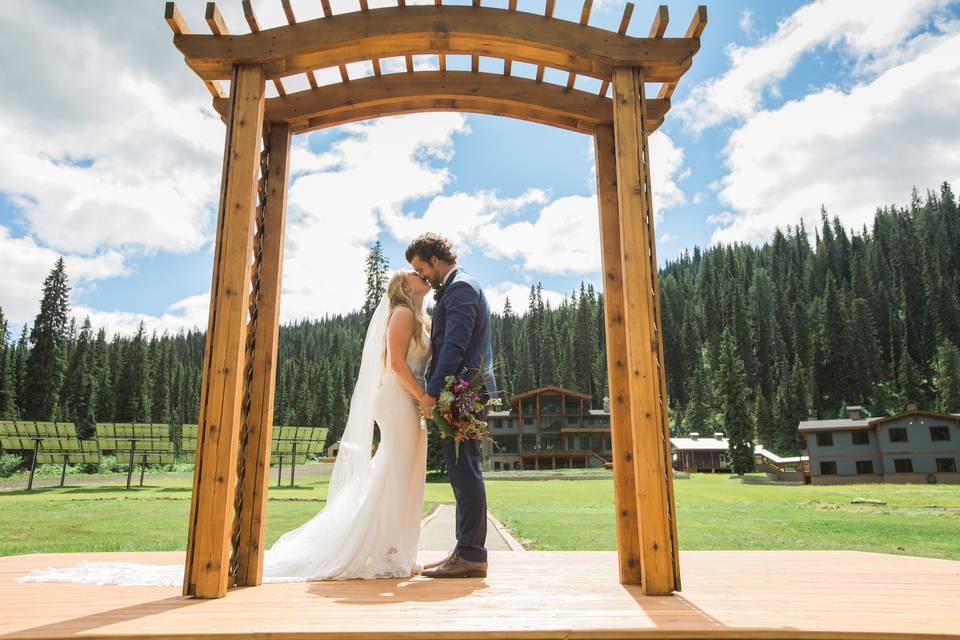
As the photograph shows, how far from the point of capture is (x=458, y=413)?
397 centimetres

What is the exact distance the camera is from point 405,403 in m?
4.25

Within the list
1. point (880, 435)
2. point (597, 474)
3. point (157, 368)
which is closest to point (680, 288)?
point (880, 435)

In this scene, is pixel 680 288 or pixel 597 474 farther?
pixel 680 288

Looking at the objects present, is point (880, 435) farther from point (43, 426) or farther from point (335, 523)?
point (43, 426)

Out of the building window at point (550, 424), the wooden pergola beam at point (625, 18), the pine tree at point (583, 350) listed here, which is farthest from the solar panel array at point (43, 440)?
the pine tree at point (583, 350)

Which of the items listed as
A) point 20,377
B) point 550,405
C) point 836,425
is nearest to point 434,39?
point 836,425

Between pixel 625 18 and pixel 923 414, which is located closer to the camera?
pixel 625 18

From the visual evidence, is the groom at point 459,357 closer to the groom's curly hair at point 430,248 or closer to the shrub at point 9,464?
the groom's curly hair at point 430,248

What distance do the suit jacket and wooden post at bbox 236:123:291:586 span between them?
1.17 meters

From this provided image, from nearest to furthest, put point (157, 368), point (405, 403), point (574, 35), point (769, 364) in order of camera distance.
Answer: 1. point (574, 35)
2. point (405, 403)
3. point (157, 368)
4. point (769, 364)

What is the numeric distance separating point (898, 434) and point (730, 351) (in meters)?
18.4

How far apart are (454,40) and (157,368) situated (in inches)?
2970

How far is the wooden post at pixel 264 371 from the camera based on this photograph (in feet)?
12.3

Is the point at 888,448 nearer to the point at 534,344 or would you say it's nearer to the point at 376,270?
the point at 376,270
